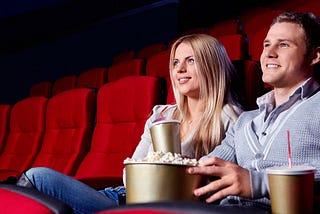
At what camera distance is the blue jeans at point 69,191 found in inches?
16.5

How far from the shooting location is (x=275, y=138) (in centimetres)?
40

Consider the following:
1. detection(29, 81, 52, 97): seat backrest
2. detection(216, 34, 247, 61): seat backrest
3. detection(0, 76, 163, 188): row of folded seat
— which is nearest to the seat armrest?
detection(0, 76, 163, 188): row of folded seat

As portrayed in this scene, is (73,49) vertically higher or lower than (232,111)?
higher

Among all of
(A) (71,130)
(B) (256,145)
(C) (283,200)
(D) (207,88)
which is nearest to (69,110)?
(A) (71,130)

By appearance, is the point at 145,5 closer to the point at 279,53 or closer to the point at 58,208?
the point at 279,53

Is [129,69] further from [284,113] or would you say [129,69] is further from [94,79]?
[284,113]

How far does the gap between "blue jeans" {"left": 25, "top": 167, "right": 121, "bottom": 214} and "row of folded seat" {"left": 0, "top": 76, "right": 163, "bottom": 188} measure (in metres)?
0.14

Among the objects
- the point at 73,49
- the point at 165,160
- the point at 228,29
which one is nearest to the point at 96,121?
the point at 165,160

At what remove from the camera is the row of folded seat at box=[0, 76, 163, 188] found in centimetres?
71

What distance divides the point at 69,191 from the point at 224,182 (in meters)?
0.16

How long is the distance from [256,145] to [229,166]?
3.7 inches

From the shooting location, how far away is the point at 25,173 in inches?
17.5

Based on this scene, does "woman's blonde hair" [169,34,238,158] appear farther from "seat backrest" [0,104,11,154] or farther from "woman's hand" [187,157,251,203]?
"seat backrest" [0,104,11,154]

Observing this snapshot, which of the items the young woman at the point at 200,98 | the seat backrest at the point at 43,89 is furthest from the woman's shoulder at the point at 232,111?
the seat backrest at the point at 43,89
